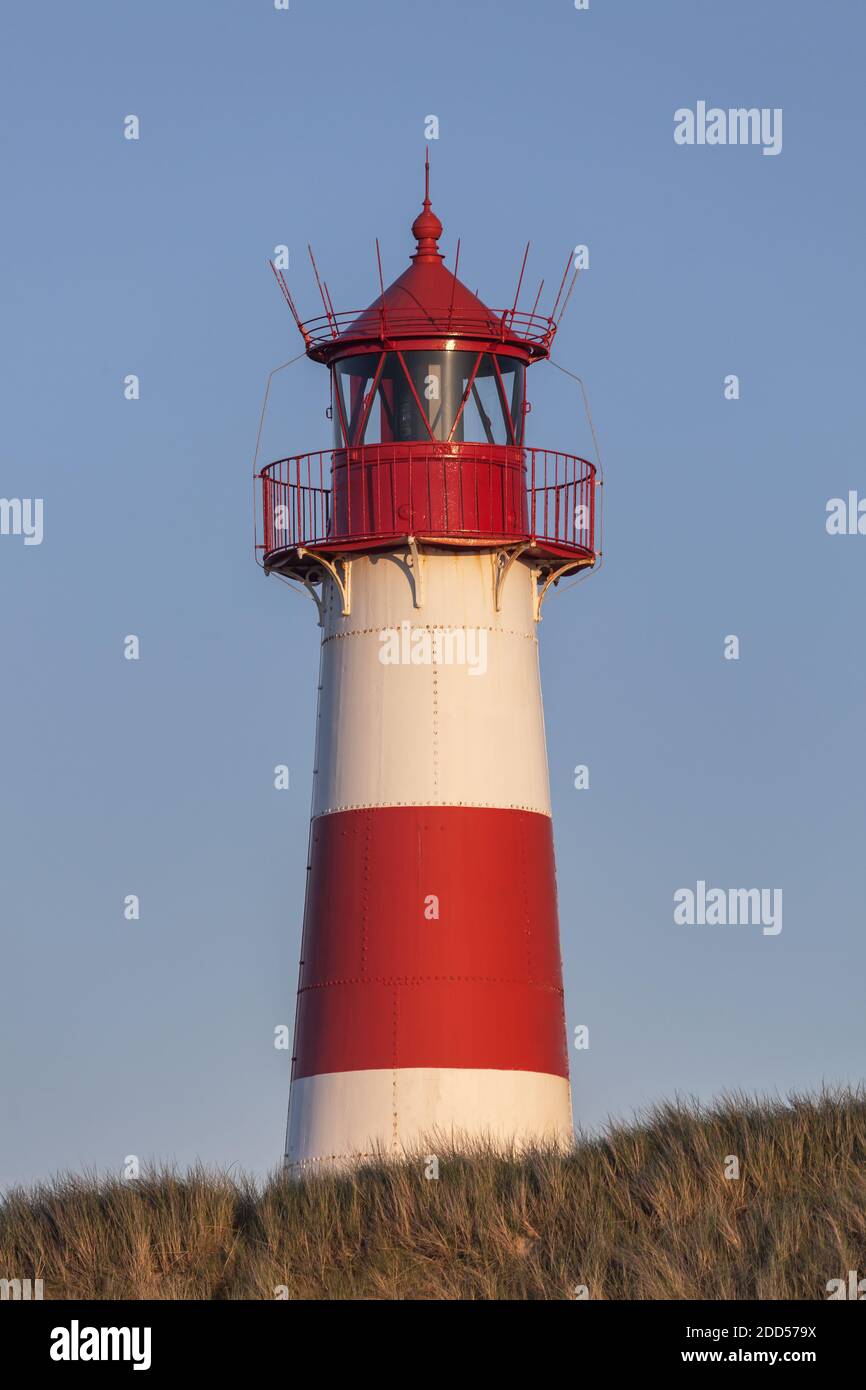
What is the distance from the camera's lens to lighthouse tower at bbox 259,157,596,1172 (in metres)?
26.3

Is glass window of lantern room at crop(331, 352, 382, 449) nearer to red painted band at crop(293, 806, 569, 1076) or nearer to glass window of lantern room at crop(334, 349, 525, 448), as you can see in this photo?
glass window of lantern room at crop(334, 349, 525, 448)

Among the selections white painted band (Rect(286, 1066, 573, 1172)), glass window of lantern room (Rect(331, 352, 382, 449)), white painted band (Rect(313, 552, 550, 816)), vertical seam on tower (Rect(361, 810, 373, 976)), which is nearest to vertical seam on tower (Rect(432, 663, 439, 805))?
white painted band (Rect(313, 552, 550, 816))

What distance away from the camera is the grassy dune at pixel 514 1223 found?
67.0 feet

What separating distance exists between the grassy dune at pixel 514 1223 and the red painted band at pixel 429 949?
8.38 feet

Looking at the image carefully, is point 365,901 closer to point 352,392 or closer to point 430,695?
point 430,695

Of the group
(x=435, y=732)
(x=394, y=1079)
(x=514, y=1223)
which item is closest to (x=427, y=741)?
(x=435, y=732)

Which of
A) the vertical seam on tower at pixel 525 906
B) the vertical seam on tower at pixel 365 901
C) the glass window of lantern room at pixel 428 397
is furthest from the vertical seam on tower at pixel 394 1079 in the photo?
the glass window of lantern room at pixel 428 397

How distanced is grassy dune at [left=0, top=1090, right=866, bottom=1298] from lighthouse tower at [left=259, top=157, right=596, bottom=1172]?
8.23 feet

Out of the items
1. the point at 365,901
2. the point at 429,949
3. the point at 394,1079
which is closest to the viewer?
the point at 394,1079

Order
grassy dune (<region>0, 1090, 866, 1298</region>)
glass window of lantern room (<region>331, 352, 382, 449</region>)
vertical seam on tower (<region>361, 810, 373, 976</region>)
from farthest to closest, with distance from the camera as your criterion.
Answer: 1. glass window of lantern room (<region>331, 352, 382, 449</region>)
2. vertical seam on tower (<region>361, 810, 373, 976</region>)
3. grassy dune (<region>0, 1090, 866, 1298</region>)

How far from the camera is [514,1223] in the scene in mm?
21781

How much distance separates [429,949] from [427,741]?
195cm

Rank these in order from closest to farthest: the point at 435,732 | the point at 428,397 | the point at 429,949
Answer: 1. the point at 429,949
2. the point at 435,732
3. the point at 428,397
